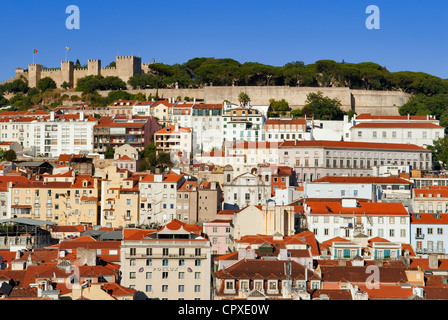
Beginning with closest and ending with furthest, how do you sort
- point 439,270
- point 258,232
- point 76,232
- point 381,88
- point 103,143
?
point 439,270 → point 258,232 → point 76,232 → point 103,143 → point 381,88

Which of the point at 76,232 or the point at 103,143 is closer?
the point at 76,232

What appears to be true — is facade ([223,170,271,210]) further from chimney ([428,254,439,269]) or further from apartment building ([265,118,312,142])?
chimney ([428,254,439,269])

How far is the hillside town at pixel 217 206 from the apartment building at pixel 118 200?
0.25 ft

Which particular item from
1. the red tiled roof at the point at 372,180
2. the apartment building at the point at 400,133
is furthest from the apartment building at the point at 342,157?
the red tiled roof at the point at 372,180

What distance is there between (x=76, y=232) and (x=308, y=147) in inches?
708

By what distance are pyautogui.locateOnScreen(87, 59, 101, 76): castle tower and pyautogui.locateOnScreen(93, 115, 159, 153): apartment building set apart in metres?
25.6

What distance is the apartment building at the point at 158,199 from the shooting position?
38406 millimetres

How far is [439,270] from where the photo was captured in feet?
83.0

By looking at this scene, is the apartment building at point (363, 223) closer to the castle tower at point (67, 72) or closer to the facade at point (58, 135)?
the facade at point (58, 135)

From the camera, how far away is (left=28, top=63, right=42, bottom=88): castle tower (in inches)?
3201

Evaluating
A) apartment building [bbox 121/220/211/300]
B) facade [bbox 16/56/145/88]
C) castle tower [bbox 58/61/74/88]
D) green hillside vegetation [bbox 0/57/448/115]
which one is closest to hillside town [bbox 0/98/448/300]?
apartment building [bbox 121/220/211/300]
